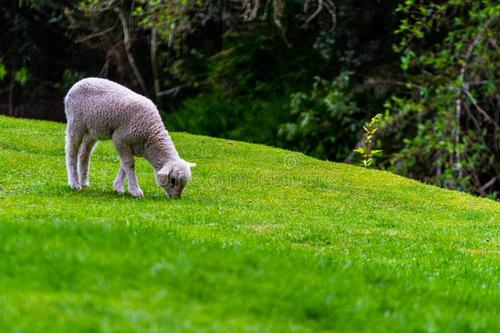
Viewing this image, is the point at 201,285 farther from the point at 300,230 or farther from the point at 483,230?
the point at 483,230

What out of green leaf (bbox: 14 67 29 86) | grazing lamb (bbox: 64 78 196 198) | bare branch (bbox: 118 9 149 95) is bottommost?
green leaf (bbox: 14 67 29 86)

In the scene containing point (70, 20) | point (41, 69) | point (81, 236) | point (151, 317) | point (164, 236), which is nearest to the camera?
point (151, 317)

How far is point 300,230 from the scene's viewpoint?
1141 centimetres

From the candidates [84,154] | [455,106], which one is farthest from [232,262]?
[455,106]

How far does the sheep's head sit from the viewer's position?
504 inches

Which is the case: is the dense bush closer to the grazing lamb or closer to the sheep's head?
the sheep's head

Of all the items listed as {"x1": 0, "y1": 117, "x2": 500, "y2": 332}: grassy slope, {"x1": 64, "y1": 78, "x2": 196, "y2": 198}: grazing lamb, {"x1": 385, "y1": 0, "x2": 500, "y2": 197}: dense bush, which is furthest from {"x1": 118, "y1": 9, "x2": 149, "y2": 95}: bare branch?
{"x1": 64, "y1": 78, "x2": 196, "y2": 198}: grazing lamb

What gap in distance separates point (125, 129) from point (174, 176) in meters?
1.13

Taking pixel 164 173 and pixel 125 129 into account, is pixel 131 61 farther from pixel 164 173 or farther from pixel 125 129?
pixel 164 173

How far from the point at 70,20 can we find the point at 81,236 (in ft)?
83.7

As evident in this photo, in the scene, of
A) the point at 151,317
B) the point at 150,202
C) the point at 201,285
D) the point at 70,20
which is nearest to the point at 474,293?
the point at 201,285

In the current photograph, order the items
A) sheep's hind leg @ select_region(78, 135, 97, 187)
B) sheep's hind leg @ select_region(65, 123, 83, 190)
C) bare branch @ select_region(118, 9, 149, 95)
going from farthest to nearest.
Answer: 1. bare branch @ select_region(118, 9, 149, 95)
2. sheep's hind leg @ select_region(78, 135, 97, 187)
3. sheep's hind leg @ select_region(65, 123, 83, 190)

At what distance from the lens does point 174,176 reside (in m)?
12.9

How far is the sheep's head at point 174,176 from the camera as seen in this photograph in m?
12.8
